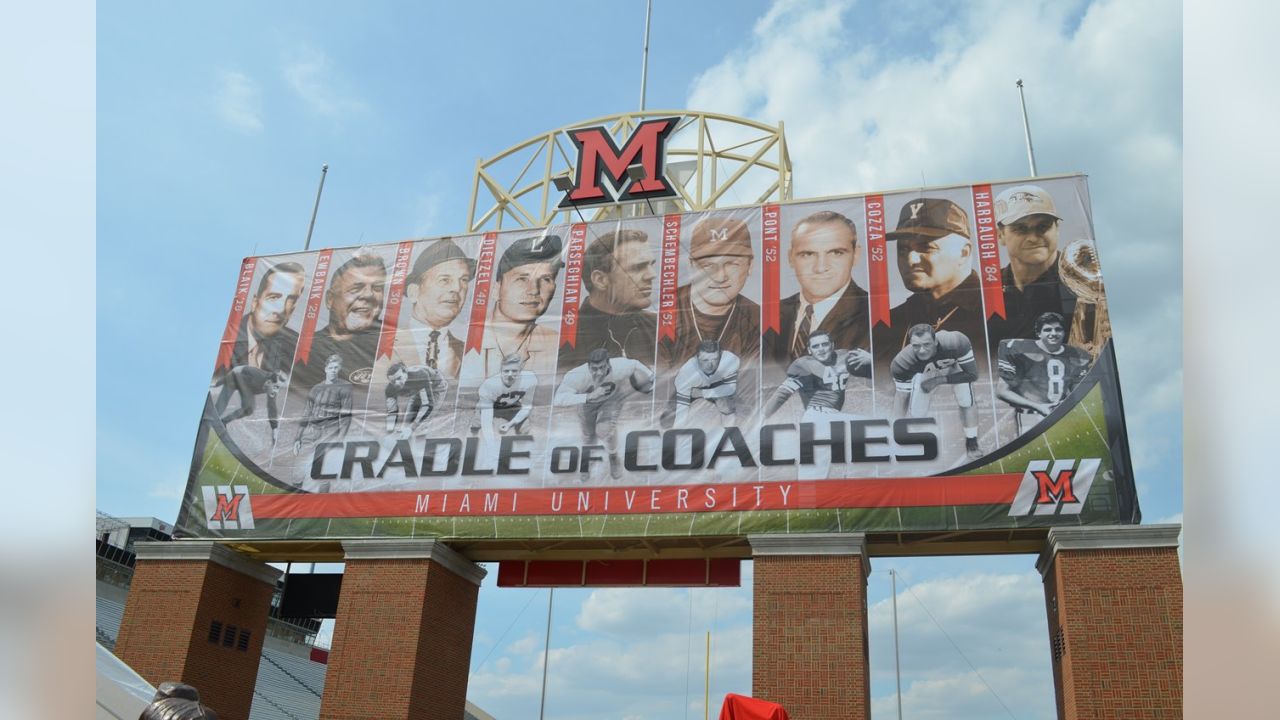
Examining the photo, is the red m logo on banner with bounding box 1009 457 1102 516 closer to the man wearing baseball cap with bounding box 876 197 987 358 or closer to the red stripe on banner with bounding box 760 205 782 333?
the man wearing baseball cap with bounding box 876 197 987 358

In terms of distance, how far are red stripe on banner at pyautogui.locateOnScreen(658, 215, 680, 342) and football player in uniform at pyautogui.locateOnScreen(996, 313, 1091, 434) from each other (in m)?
7.74

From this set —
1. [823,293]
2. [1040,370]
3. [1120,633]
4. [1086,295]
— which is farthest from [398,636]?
[1086,295]

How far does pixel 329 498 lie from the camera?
24.1 m

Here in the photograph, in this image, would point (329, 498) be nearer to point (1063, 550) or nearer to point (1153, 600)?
point (1063, 550)

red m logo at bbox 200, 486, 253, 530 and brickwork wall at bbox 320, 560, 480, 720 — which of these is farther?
red m logo at bbox 200, 486, 253, 530

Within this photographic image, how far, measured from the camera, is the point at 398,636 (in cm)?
2217

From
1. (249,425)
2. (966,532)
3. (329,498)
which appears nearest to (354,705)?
(329,498)

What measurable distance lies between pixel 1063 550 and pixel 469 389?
14.3 metres

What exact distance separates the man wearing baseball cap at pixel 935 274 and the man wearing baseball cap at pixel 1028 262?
68 centimetres

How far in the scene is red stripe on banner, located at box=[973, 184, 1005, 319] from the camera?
2166 cm

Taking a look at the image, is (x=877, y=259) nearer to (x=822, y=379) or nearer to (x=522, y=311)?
(x=822, y=379)

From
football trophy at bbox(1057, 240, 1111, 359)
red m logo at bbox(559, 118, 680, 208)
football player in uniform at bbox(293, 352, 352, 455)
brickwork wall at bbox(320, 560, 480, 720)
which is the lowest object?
brickwork wall at bbox(320, 560, 480, 720)

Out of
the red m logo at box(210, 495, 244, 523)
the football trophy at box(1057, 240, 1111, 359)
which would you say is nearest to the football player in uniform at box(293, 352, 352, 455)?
the red m logo at box(210, 495, 244, 523)
